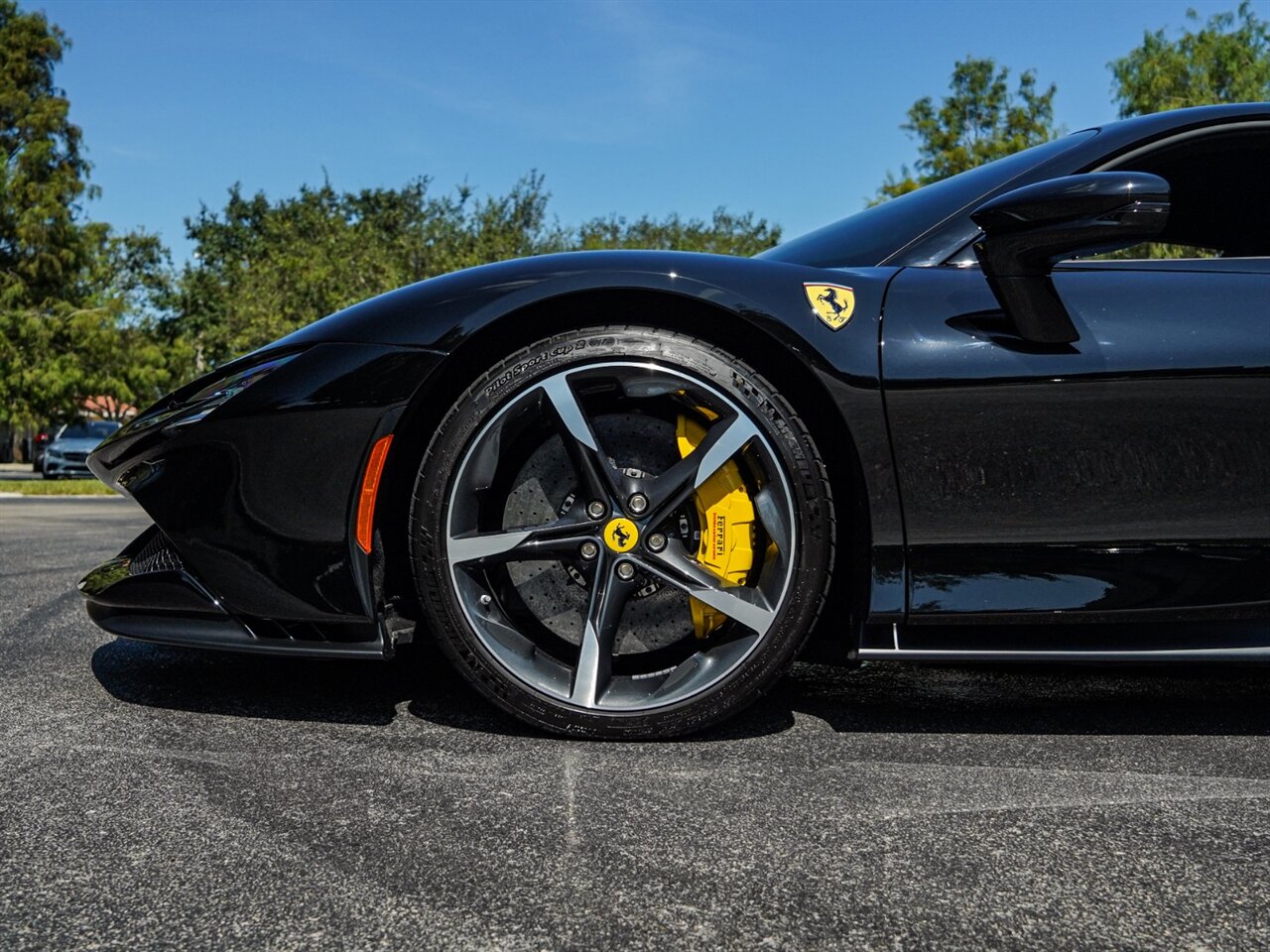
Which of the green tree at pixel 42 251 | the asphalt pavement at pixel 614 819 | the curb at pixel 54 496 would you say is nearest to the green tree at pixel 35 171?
the green tree at pixel 42 251

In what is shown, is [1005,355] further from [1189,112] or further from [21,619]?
[21,619]

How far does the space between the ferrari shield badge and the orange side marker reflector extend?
2.75 feet

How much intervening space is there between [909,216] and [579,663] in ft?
3.87

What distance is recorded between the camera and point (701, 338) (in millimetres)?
2109

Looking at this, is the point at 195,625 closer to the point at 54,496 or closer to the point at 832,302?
the point at 832,302

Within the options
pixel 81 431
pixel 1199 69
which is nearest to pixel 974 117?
pixel 1199 69

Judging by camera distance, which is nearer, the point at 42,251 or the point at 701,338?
the point at 701,338

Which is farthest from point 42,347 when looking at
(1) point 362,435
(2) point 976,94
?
(1) point 362,435

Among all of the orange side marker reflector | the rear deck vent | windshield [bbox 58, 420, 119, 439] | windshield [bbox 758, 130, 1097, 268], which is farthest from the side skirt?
windshield [bbox 58, 420, 119, 439]

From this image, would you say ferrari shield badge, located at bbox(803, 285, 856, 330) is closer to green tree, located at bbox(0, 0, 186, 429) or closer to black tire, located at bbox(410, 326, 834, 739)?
black tire, located at bbox(410, 326, 834, 739)

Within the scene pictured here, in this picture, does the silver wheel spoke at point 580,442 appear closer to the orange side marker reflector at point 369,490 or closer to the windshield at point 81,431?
the orange side marker reflector at point 369,490

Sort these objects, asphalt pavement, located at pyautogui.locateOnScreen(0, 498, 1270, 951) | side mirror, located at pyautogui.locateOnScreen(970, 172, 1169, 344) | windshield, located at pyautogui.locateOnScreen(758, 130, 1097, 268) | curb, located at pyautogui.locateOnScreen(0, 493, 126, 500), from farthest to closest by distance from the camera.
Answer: curb, located at pyautogui.locateOnScreen(0, 493, 126, 500) < windshield, located at pyautogui.locateOnScreen(758, 130, 1097, 268) < side mirror, located at pyautogui.locateOnScreen(970, 172, 1169, 344) < asphalt pavement, located at pyautogui.locateOnScreen(0, 498, 1270, 951)

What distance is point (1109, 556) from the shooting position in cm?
201

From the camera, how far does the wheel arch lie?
2027 millimetres
